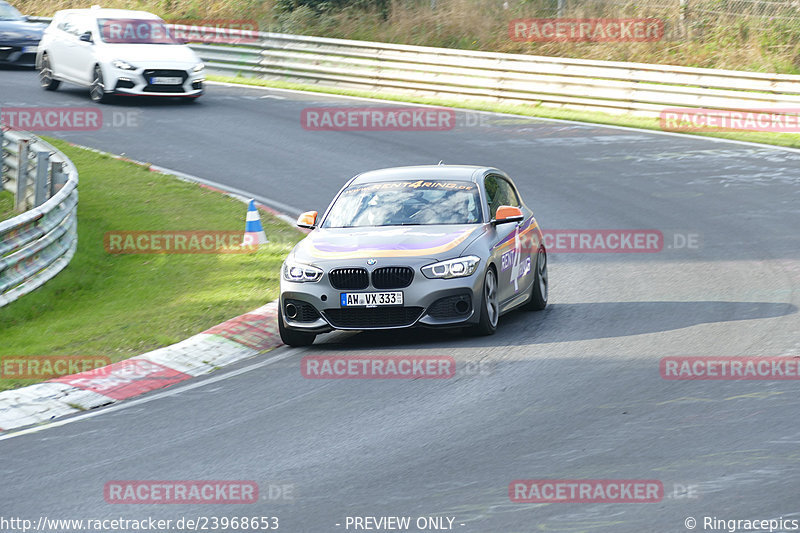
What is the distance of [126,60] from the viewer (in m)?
25.6

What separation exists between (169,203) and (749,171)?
929cm

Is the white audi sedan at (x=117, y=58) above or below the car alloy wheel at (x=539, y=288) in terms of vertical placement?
above

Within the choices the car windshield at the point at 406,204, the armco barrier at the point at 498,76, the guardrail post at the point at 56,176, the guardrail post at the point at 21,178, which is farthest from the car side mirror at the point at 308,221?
the armco barrier at the point at 498,76

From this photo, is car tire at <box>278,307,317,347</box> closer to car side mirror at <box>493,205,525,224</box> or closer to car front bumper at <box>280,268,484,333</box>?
car front bumper at <box>280,268,484,333</box>

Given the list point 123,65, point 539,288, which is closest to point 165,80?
point 123,65

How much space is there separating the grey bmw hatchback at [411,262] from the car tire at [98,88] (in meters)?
15.1

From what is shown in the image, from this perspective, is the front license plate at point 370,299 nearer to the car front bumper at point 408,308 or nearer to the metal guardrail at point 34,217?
the car front bumper at point 408,308

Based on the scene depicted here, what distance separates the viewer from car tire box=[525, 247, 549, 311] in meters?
12.4

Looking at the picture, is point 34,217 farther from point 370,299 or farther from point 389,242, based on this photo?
point 370,299

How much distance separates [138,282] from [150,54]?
12.3 meters

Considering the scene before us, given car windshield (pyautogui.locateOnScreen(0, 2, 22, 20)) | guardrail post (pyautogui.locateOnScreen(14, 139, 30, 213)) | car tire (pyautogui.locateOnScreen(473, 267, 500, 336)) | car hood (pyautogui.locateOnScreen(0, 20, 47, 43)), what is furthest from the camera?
car windshield (pyautogui.locateOnScreen(0, 2, 22, 20))

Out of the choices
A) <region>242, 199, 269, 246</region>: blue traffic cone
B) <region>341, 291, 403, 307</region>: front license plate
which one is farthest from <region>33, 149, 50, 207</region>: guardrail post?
<region>341, 291, 403, 307</region>: front license plate

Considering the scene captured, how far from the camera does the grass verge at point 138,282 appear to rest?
11.8 metres

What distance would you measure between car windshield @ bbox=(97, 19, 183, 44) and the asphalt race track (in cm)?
1353
